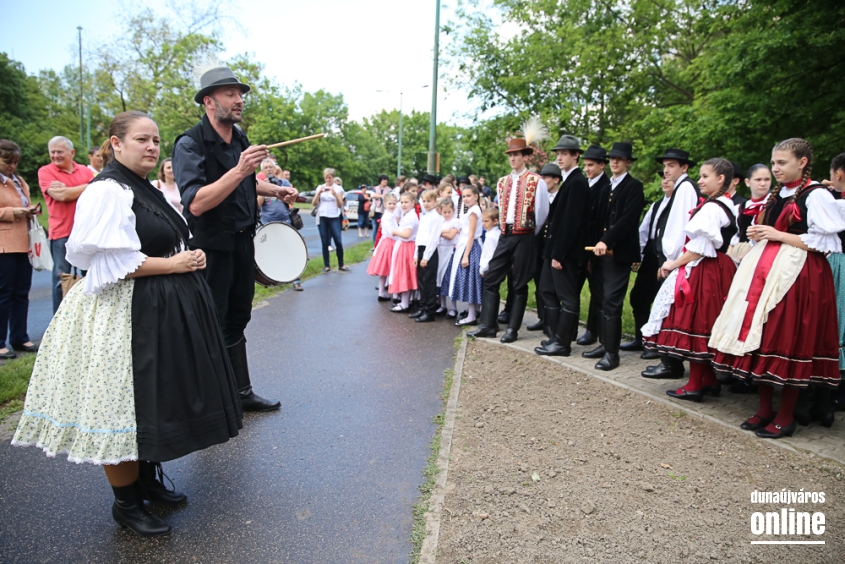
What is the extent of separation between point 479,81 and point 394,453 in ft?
66.2

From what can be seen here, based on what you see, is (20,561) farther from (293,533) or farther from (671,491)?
(671,491)

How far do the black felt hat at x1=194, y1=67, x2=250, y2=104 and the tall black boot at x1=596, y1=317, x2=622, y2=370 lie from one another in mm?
4011

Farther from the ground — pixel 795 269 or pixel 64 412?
pixel 795 269

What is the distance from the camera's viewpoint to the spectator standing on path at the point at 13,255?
597cm

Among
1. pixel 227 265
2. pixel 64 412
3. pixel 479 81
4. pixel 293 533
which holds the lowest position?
pixel 293 533

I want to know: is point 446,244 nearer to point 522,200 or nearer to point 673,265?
point 522,200

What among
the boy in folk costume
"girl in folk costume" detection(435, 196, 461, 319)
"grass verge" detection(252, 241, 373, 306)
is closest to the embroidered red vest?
the boy in folk costume

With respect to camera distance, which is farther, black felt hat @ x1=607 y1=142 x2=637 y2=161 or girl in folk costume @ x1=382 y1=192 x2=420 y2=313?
girl in folk costume @ x1=382 y1=192 x2=420 y2=313

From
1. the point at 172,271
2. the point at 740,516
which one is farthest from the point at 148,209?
the point at 740,516

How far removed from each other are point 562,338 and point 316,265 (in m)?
7.89

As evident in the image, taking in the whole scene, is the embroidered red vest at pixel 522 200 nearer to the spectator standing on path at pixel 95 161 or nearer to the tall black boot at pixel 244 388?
the tall black boot at pixel 244 388

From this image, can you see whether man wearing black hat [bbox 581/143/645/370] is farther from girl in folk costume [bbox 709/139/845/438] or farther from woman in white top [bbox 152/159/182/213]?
woman in white top [bbox 152/159/182/213]

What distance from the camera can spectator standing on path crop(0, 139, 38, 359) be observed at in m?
5.97

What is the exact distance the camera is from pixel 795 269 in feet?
13.6
